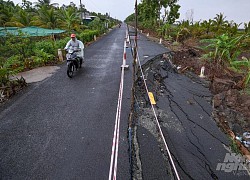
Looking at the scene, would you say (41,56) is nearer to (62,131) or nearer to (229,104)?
(62,131)

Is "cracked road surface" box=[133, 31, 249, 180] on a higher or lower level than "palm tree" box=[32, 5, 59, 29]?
lower

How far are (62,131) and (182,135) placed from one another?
3119 millimetres

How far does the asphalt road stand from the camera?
9.95ft

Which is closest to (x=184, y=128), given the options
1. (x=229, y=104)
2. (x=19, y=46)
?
(x=229, y=104)

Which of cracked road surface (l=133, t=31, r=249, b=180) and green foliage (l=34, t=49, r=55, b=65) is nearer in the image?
cracked road surface (l=133, t=31, r=249, b=180)

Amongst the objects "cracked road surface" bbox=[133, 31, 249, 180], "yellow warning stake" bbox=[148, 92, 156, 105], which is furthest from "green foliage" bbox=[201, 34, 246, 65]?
"yellow warning stake" bbox=[148, 92, 156, 105]

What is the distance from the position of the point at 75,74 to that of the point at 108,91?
2863mm

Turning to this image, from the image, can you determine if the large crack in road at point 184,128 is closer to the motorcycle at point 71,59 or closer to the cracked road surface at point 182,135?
the cracked road surface at point 182,135

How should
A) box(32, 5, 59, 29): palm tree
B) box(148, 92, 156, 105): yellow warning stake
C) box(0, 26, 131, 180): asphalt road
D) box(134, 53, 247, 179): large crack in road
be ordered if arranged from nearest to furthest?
box(0, 26, 131, 180): asphalt road → box(134, 53, 247, 179): large crack in road → box(148, 92, 156, 105): yellow warning stake → box(32, 5, 59, 29): palm tree

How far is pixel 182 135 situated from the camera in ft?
13.3

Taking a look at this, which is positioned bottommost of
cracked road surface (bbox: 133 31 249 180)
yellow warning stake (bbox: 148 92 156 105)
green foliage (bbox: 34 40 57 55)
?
cracked road surface (bbox: 133 31 249 180)

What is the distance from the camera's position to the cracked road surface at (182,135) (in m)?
3.09

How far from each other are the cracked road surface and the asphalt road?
1.64 feet

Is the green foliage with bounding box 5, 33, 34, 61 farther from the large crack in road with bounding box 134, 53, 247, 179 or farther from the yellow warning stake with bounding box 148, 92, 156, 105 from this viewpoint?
the yellow warning stake with bounding box 148, 92, 156, 105
